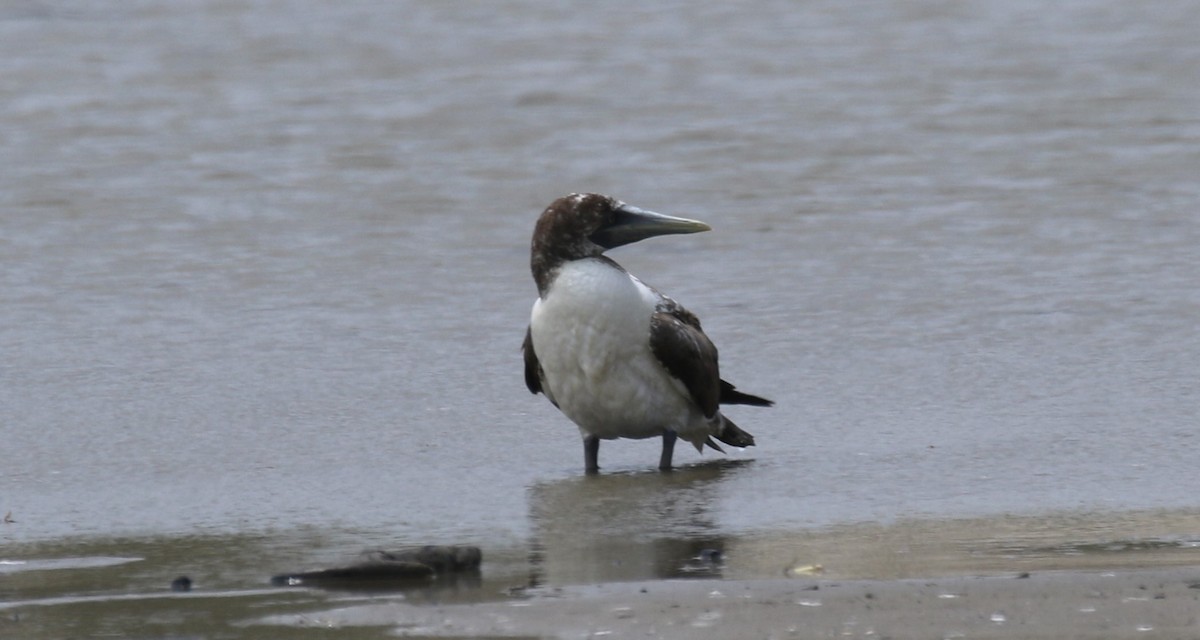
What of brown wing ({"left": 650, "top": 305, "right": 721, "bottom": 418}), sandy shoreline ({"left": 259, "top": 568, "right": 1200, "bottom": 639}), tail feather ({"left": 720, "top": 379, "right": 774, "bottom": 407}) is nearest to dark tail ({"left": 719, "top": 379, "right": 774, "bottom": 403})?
tail feather ({"left": 720, "top": 379, "right": 774, "bottom": 407})

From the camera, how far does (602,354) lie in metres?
6.40

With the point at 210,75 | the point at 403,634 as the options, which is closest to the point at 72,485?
the point at 403,634

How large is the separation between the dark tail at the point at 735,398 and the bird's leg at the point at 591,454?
529 millimetres

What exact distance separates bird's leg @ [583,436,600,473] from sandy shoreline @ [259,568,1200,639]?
73.9 inches

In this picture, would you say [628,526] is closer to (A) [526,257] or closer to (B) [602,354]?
(B) [602,354]

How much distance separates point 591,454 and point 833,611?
229 centimetres

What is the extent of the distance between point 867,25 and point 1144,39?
2.31m

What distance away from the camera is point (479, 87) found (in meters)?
15.1

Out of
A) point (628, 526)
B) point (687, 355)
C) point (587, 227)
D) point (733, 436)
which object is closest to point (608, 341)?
point (687, 355)

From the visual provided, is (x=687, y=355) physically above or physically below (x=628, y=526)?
above

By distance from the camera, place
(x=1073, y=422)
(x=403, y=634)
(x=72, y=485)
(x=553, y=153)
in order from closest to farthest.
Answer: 1. (x=403, y=634)
2. (x=72, y=485)
3. (x=1073, y=422)
4. (x=553, y=153)

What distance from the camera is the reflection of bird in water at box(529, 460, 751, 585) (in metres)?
4.85

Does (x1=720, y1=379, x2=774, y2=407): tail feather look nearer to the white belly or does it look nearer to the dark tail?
the dark tail

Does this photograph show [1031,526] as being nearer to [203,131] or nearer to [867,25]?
[203,131]
